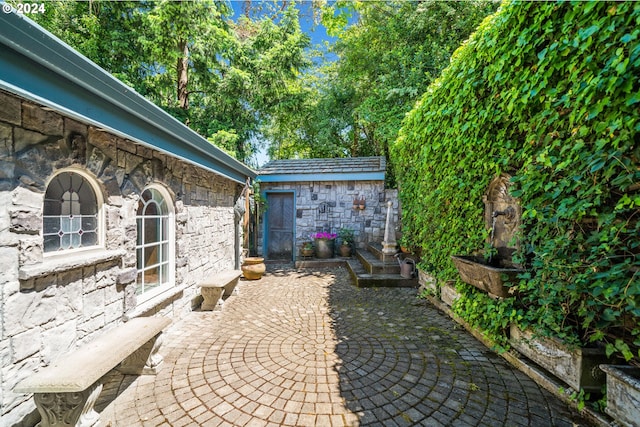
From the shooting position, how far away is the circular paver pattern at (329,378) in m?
1.89

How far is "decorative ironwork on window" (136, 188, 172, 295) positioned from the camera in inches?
118

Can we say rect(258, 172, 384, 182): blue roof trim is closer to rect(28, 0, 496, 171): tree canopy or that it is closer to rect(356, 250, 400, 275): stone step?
rect(28, 0, 496, 171): tree canopy

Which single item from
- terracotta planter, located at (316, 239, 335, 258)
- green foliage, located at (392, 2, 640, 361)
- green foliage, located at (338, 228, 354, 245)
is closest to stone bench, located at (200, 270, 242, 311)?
green foliage, located at (392, 2, 640, 361)

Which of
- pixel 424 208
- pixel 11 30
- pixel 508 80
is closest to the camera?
pixel 11 30

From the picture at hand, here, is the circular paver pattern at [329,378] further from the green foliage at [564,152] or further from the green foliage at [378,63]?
the green foliage at [378,63]

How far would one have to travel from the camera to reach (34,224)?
5.70 ft

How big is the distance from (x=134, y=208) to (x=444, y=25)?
956 centimetres

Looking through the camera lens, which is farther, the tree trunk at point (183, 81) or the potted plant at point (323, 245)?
the potted plant at point (323, 245)

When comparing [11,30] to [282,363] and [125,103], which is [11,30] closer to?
[125,103]

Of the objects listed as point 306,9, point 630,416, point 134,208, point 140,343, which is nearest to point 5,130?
point 134,208

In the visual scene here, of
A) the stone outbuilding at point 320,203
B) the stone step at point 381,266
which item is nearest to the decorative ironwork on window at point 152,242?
the stone step at point 381,266

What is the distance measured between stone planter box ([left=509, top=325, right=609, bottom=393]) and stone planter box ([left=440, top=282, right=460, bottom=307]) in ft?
3.93

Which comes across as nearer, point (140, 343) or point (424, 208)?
point (140, 343)

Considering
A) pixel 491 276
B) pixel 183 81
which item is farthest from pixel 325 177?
pixel 491 276
